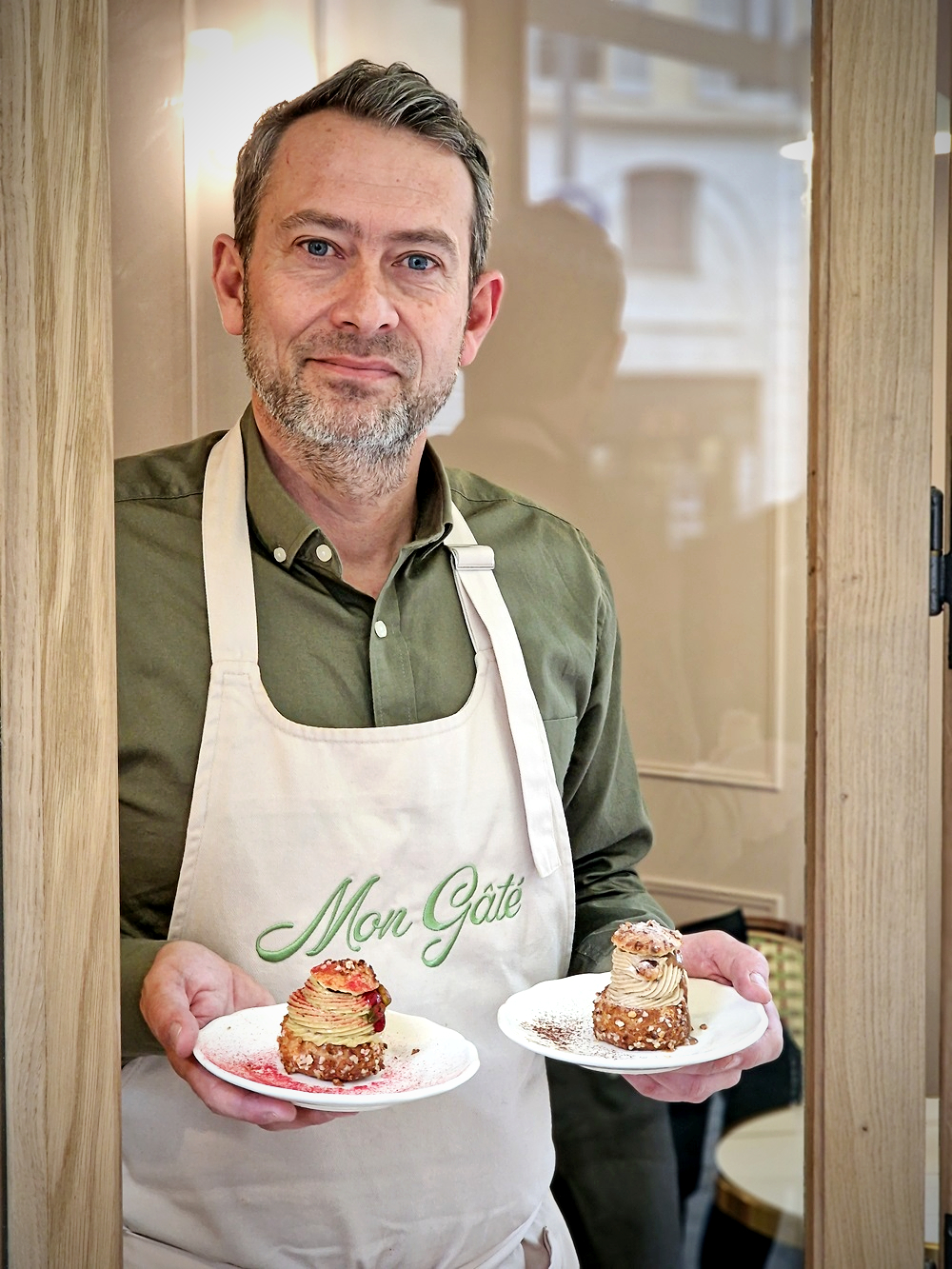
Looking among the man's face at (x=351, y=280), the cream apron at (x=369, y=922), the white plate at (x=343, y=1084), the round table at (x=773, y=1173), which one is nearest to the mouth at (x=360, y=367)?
the man's face at (x=351, y=280)

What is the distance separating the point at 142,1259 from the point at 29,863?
1.18 ft

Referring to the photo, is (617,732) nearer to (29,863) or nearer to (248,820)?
(248,820)

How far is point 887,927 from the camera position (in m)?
1.20

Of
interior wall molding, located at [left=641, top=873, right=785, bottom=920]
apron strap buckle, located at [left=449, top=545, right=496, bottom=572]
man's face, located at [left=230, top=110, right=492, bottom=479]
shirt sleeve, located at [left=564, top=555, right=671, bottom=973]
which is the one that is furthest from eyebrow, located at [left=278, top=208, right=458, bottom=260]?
interior wall molding, located at [left=641, top=873, right=785, bottom=920]

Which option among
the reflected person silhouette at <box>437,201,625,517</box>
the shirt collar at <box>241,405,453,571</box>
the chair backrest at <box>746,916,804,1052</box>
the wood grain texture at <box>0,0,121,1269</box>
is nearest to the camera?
the wood grain texture at <box>0,0,121,1269</box>

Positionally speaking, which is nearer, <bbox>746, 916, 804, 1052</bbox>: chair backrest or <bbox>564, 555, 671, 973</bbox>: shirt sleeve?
<bbox>564, 555, 671, 973</bbox>: shirt sleeve

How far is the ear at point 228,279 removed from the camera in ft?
3.44

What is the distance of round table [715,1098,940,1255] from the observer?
124 centimetres

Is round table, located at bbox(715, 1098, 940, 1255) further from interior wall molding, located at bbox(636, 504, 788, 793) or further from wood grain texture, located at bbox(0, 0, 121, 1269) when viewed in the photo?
wood grain texture, located at bbox(0, 0, 121, 1269)

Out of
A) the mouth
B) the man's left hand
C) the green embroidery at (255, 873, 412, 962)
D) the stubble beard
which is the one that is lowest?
the man's left hand

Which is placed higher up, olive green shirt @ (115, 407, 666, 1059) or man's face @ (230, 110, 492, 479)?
man's face @ (230, 110, 492, 479)

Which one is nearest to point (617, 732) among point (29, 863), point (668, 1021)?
point (668, 1021)

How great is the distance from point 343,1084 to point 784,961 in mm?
532

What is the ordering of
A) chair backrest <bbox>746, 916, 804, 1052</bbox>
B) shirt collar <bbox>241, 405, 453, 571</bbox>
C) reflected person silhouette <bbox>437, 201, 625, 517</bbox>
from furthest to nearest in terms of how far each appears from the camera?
chair backrest <bbox>746, 916, 804, 1052</bbox>, reflected person silhouette <bbox>437, 201, 625, 517</bbox>, shirt collar <bbox>241, 405, 453, 571</bbox>
